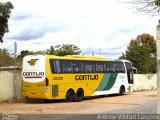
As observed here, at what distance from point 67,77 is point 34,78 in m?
2.38

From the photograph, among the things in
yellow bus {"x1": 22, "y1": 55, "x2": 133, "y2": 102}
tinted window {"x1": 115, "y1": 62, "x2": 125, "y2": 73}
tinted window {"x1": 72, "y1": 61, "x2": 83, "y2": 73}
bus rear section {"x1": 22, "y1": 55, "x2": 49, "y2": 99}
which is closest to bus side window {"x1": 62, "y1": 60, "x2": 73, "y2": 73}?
yellow bus {"x1": 22, "y1": 55, "x2": 133, "y2": 102}

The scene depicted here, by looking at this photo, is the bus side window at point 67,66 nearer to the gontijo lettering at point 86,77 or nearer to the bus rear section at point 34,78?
the gontijo lettering at point 86,77

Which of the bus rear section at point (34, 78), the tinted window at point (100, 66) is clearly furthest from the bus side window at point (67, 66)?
the tinted window at point (100, 66)

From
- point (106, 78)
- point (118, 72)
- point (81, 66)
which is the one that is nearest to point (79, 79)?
point (81, 66)

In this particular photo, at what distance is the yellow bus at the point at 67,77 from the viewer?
24.8m

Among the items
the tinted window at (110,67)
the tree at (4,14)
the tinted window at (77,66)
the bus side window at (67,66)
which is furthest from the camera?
the tinted window at (110,67)

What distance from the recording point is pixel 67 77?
26.3 meters

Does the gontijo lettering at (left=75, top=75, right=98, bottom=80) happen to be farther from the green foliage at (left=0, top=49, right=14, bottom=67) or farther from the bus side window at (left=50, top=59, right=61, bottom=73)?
the green foliage at (left=0, top=49, right=14, bottom=67)

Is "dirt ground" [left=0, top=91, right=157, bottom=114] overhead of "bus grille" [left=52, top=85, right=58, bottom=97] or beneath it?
beneath

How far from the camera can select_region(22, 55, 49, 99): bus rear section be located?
24.7 meters

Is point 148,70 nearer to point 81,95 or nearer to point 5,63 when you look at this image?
point 81,95

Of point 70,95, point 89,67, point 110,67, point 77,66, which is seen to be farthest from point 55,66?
point 110,67

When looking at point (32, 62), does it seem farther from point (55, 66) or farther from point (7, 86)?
point (7, 86)

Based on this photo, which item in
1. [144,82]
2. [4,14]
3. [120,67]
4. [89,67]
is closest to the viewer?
[4,14]
